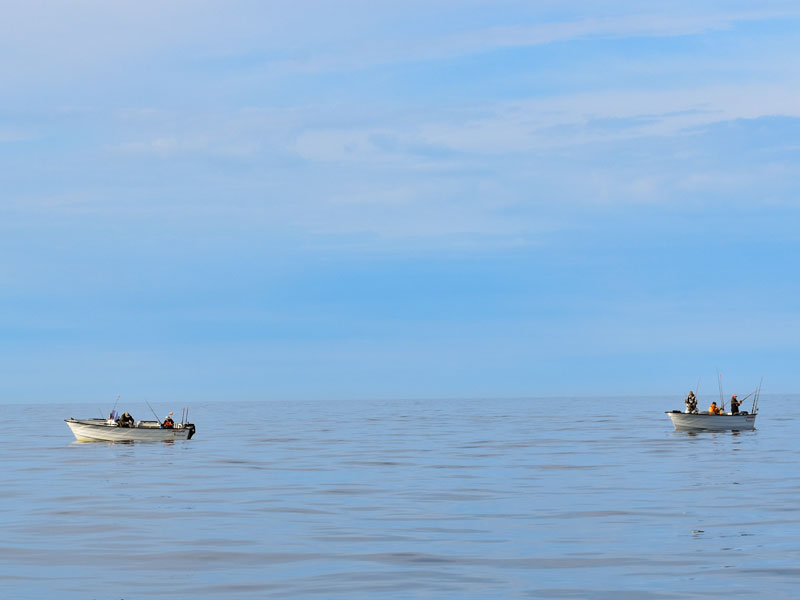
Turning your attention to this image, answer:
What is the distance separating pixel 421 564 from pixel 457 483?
20.6 meters

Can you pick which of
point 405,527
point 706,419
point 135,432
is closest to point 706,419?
point 706,419

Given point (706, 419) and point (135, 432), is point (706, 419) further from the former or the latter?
point (135, 432)

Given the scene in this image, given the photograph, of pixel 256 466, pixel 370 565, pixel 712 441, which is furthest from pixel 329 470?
pixel 712 441

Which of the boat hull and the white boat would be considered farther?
the boat hull

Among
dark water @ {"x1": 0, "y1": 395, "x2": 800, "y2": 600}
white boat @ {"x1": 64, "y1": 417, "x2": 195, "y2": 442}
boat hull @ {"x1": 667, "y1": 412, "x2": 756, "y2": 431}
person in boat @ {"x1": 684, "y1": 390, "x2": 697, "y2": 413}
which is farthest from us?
person in boat @ {"x1": 684, "y1": 390, "x2": 697, "y2": 413}

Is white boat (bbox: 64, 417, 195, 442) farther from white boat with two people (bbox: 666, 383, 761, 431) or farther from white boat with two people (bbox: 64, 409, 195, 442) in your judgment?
white boat with two people (bbox: 666, 383, 761, 431)

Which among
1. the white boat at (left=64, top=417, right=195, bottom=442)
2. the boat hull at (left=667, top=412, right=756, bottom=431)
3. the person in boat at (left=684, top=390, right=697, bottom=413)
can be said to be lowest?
the white boat at (left=64, top=417, right=195, bottom=442)

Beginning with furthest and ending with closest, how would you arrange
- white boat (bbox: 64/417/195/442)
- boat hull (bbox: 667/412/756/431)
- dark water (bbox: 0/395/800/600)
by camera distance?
boat hull (bbox: 667/412/756/431) → white boat (bbox: 64/417/195/442) → dark water (bbox: 0/395/800/600)

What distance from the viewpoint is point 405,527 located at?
3103 centimetres

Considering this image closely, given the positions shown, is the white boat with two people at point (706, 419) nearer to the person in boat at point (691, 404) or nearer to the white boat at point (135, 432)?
the person in boat at point (691, 404)

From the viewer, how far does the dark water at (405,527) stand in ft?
72.9

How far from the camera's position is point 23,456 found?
67.9 meters

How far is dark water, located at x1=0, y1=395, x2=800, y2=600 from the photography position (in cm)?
2222

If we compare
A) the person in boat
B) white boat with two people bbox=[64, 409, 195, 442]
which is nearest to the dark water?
white boat with two people bbox=[64, 409, 195, 442]
